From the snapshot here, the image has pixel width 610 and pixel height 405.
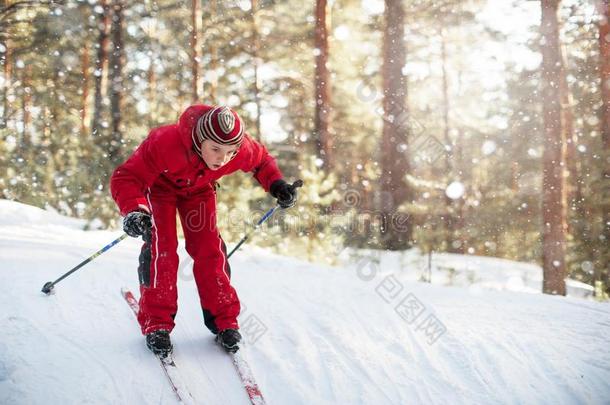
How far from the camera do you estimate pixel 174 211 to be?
322 centimetres

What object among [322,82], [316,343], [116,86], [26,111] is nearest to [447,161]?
[322,82]

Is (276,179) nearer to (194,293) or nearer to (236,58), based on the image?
(194,293)

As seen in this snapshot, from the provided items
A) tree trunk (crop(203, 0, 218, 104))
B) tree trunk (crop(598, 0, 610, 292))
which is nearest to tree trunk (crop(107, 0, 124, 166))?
tree trunk (crop(203, 0, 218, 104))

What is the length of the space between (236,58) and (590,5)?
1107cm

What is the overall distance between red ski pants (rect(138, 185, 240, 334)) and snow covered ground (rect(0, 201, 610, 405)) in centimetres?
25

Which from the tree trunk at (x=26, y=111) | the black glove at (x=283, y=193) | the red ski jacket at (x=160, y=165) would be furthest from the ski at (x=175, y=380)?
the tree trunk at (x=26, y=111)

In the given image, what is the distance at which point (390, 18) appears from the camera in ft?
38.8

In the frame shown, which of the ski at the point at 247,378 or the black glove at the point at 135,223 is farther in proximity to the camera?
the black glove at the point at 135,223

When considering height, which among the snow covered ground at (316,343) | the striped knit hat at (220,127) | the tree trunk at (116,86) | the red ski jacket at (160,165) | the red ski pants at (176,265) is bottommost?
the snow covered ground at (316,343)

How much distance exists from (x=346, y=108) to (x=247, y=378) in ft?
58.4

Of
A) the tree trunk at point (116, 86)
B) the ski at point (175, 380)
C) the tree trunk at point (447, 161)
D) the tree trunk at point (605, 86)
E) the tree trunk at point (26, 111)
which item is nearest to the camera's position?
the ski at point (175, 380)

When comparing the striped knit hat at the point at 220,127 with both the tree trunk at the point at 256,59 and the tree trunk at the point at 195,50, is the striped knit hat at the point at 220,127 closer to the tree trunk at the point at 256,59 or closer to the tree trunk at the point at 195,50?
the tree trunk at the point at 195,50

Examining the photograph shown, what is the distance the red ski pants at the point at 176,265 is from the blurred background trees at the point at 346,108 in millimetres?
5165

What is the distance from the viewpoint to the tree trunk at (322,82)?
10711 millimetres
